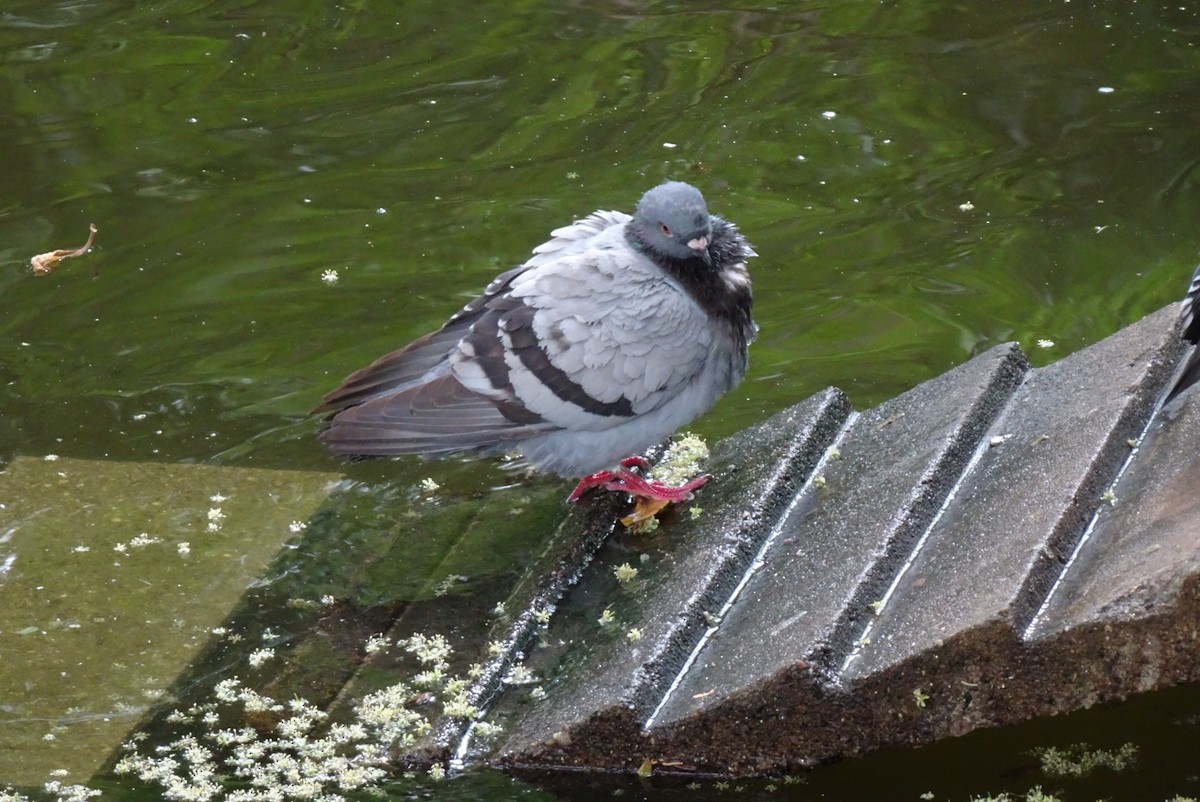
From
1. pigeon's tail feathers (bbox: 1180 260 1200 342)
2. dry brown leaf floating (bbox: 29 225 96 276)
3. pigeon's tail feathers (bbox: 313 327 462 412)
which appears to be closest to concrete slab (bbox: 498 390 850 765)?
pigeon's tail feathers (bbox: 313 327 462 412)

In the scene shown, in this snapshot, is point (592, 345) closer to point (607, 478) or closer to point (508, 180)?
point (607, 478)

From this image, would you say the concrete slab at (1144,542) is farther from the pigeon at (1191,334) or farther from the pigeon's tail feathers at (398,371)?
the pigeon's tail feathers at (398,371)

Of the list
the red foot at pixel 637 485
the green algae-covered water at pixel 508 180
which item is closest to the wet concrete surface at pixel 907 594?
the red foot at pixel 637 485

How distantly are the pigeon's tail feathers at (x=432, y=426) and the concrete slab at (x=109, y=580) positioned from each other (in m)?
0.58

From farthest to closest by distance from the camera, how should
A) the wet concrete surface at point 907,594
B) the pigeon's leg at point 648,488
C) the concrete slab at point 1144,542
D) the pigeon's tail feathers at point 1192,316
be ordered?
the pigeon's leg at point 648,488 → the pigeon's tail feathers at point 1192,316 → the wet concrete surface at point 907,594 → the concrete slab at point 1144,542

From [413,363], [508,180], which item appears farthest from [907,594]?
[508,180]

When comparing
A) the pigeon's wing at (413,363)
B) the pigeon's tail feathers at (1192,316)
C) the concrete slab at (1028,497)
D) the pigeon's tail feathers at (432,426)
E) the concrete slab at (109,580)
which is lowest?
the concrete slab at (109,580)

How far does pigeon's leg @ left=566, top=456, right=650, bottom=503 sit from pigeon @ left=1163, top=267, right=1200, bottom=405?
4.93 ft

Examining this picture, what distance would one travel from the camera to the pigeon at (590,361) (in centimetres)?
383

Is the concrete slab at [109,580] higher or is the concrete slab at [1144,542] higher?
the concrete slab at [1144,542]

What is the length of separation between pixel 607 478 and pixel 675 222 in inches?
31.2

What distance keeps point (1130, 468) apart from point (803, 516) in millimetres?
866

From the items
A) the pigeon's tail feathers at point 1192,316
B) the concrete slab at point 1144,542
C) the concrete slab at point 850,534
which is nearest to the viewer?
the concrete slab at point 1144,542

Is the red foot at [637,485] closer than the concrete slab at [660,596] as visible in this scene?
No
